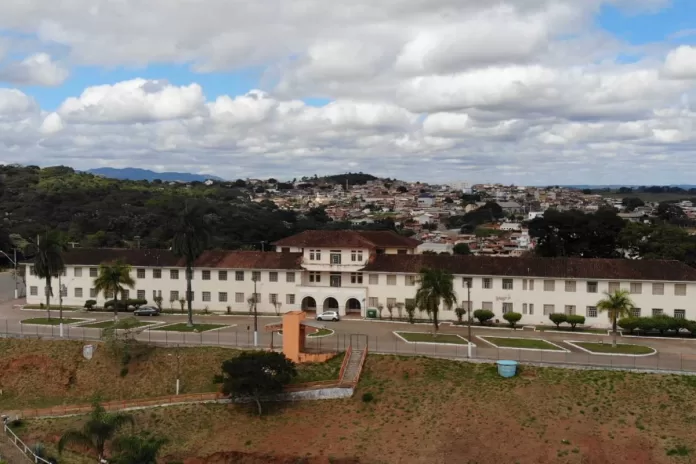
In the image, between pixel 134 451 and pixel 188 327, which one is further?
pixel 188 327

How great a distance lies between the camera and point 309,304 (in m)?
55.1

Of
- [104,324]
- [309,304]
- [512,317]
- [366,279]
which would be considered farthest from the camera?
[309,304]

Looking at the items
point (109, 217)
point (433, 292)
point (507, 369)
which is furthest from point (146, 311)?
point (109, 217)

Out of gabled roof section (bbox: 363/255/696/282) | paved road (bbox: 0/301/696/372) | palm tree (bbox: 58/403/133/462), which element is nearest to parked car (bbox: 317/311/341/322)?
paved road (bbox: 0/301/696/372)

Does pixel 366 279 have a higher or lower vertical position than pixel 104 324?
higher

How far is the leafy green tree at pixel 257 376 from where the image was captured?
33562 millimetres

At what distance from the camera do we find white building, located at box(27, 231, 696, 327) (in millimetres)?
48000

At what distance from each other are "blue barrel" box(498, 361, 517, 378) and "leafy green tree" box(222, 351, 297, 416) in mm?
11394

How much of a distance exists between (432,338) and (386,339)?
3.14 meters

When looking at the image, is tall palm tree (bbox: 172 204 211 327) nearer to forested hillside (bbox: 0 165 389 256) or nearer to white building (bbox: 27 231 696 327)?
white building (bbox: 27 231 696 327)

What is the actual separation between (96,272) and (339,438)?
34.7m

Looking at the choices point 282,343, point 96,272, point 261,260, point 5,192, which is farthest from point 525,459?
point 5,192

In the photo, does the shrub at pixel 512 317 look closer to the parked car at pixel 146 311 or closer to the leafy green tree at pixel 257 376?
the leafy green tree at pixel 257 376

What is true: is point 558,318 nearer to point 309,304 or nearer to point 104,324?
point 309,304
